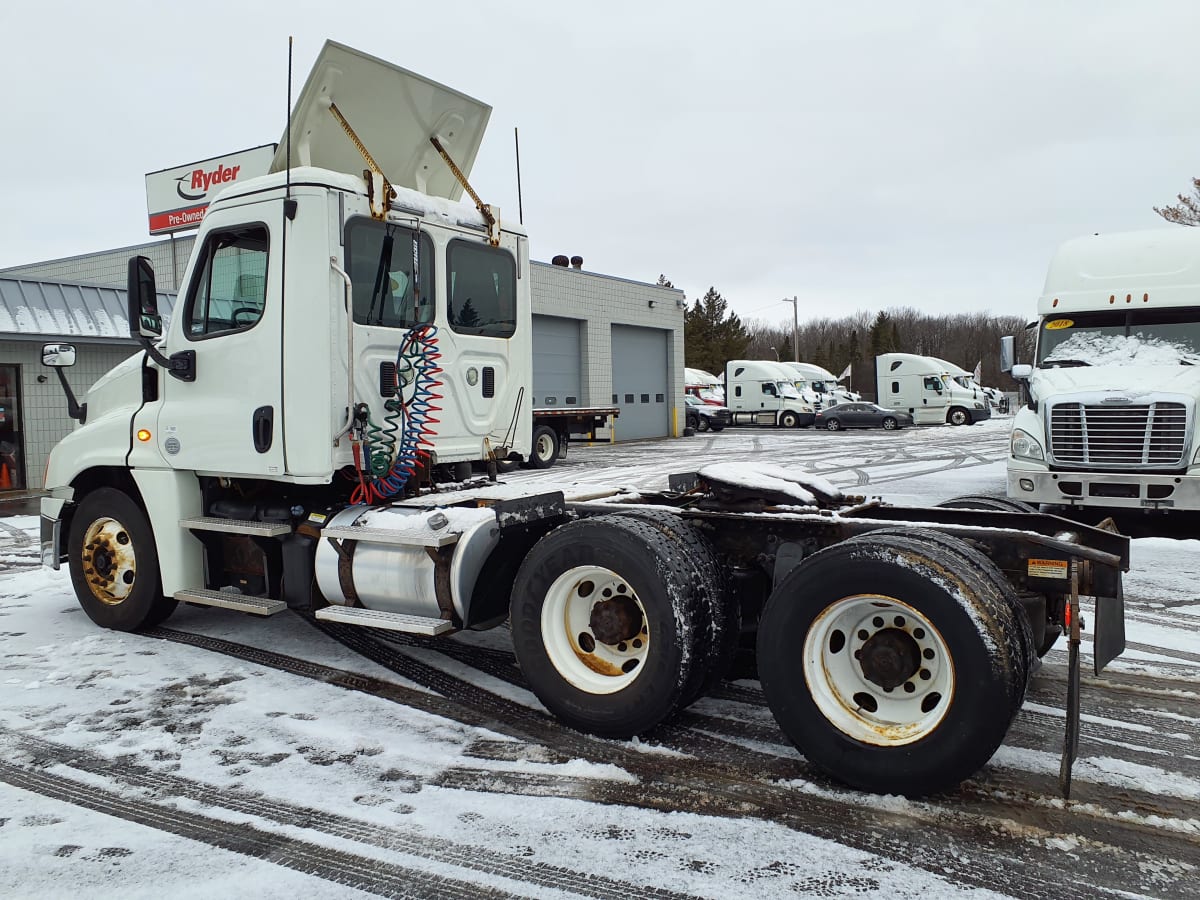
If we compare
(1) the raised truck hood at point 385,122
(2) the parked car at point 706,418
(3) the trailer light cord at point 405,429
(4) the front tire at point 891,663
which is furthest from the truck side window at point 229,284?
(2) the parked car at point 706,418

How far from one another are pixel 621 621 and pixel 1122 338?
8.81m

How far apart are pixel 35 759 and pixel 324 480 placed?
1986 millimetres

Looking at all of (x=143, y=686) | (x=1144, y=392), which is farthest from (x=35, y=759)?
(x=1144, y=392)

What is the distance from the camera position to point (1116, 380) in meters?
9.98

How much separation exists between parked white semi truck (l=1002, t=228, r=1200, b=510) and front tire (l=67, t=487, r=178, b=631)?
28.6ft

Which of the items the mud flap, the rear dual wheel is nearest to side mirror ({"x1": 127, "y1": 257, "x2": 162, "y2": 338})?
the rear dual wheel

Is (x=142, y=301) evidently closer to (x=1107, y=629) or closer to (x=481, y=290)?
(x=481, y=290)

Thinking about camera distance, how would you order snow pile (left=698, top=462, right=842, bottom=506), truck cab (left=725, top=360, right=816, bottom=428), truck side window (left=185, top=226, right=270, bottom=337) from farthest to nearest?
truck cab (left=725, top=360, right=816, bottom=428)
truck side window (left=185, top=226, right=270, bottom=337)
snow pile (left=698, top=462, right=842, bottom=506)

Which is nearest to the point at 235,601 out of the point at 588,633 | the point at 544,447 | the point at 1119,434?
→ the point at 588,633

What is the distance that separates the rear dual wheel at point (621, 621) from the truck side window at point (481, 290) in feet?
7.22

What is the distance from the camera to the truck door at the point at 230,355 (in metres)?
5.53

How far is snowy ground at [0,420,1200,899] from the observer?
3150 millimetres

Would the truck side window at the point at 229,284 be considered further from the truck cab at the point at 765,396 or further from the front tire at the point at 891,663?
the truck cab at the point at 765,396

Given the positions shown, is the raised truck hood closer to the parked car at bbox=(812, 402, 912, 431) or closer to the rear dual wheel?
the rear dual wheel
